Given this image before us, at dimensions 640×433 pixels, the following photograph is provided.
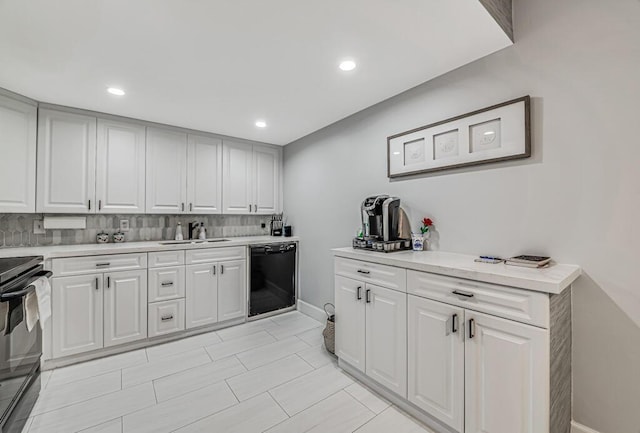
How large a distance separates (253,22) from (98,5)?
770mm

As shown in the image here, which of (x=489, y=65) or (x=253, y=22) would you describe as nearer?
(x=253, y=22)

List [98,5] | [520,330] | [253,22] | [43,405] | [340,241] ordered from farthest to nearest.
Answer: [340,241] < [43,405] < [253,22] < [98,5] < [520,330]

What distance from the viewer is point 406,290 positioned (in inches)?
71.2

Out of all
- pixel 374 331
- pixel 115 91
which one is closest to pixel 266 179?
pixel 115 91

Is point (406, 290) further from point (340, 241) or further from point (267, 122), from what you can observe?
point (267, 122)

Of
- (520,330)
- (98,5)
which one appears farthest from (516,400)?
(98,5)

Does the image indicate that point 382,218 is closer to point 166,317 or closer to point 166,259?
point 166,259

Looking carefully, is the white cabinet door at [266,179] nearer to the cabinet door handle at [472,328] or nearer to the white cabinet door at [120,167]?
the white cabinet door at [120,167]

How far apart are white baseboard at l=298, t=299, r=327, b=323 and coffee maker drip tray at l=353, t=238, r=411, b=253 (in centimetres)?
133

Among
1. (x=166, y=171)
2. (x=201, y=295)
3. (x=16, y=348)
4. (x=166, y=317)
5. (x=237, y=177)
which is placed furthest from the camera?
(x=237, y=177)

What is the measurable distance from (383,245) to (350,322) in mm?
681

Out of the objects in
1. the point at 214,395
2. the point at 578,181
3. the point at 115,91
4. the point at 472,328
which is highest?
the point at 115,91

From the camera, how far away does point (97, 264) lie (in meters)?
2.51

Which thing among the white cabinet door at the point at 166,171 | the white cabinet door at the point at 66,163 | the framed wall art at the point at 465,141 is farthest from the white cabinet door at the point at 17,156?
the framed wall art at the point at 465,141
